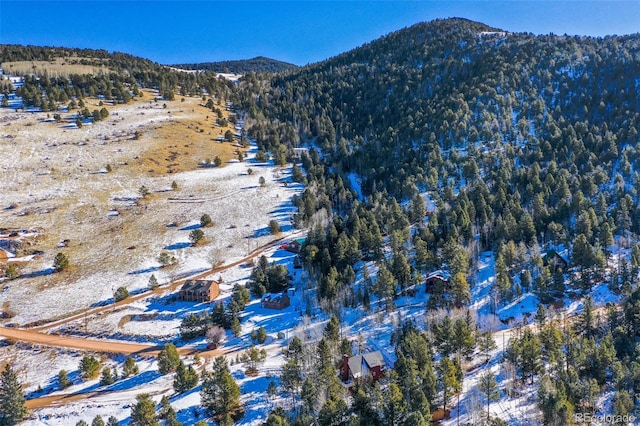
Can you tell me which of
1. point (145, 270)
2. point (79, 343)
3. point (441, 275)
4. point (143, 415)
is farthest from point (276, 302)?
point (143, 415)

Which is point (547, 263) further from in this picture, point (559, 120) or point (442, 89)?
point (442, 89)

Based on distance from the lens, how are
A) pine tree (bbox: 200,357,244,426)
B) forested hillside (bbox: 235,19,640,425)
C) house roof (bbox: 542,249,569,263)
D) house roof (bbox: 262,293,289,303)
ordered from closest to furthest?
pine tree (bbox: 200,357,244,426), forested hillside (bbox: 235,19,640,425), house roof (bbox: 542,249,569,263), house roof (bbox: 262,293,289,303)

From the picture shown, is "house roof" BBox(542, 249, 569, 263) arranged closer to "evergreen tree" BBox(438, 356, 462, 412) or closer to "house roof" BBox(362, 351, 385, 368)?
"evergreen tree" BBox(438, 356, 462, 412)

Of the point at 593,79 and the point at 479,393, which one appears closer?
the point at 479,393

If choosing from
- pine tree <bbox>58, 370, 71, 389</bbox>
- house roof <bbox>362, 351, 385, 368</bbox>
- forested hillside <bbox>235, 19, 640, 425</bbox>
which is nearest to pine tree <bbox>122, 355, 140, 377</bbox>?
pine tree <bbox>58, 370, 71, 389</bbox>

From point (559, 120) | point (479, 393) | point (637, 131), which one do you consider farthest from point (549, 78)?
point (479, 393)

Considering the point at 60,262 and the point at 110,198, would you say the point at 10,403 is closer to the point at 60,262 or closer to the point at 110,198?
the point at 60,262

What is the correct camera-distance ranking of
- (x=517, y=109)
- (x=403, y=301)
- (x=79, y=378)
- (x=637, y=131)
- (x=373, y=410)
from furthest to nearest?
(x=517, y=109)
(x=637, y=131)
(x=403, y=301)
(x=79, y=378)
(x=373, y=410)

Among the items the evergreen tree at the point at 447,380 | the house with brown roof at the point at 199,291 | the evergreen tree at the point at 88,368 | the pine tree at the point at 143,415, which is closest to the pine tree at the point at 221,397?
the pine tree at the point at 143,415
